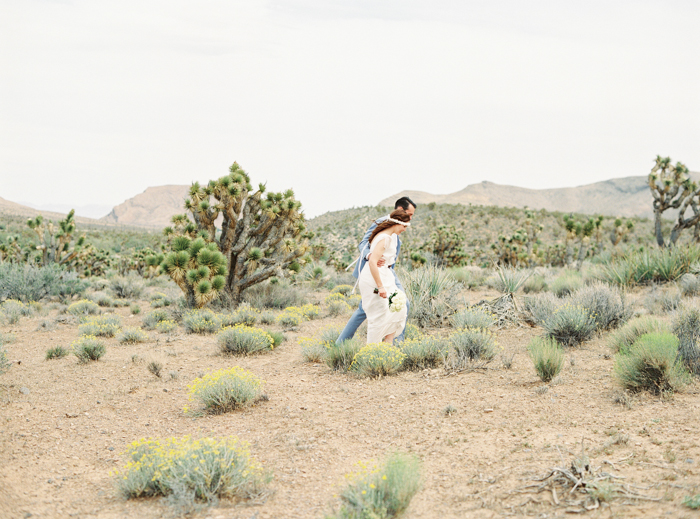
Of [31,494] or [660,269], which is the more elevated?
[660,269]

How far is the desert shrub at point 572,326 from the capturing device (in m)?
7.96

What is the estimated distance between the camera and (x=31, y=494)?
3.95 metres

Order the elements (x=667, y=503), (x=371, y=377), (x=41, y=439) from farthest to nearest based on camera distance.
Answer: (x=371, y=377) < (x=41, y=439) < (x=667, y=503)

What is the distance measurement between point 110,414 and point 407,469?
411 centimetres

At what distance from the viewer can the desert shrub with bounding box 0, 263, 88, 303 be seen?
15.4 meters

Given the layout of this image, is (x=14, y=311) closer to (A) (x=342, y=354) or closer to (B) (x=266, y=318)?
(B) (x=266, y=318)

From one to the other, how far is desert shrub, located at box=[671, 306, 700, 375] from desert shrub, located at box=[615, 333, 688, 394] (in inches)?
13.5

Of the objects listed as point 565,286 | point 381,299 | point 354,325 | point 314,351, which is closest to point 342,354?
point 354,325

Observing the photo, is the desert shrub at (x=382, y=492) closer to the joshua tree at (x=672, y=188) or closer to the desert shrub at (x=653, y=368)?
the desert shrub at (x=653, y=368)

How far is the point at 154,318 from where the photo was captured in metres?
12.2

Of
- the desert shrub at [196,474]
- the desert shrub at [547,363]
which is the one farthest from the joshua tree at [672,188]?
the desert shrub at [196,474]

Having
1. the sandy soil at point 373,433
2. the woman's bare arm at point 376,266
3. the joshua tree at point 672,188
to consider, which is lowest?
the sandy soil at point 373,433

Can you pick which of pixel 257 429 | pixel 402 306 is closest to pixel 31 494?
pixel 257 429

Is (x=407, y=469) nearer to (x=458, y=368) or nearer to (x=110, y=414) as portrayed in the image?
(x=458, y=368)
